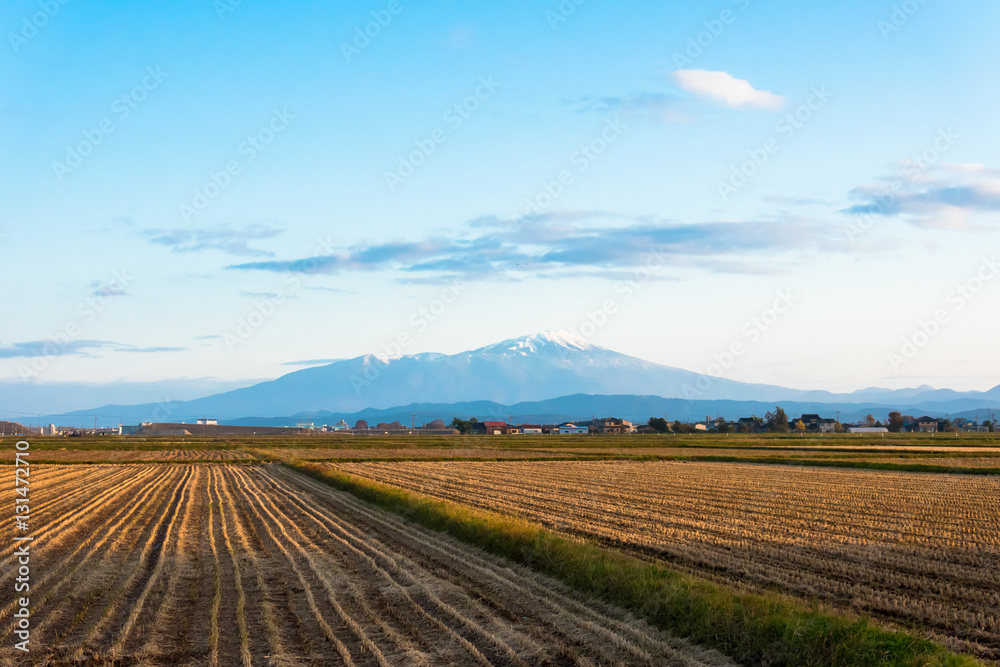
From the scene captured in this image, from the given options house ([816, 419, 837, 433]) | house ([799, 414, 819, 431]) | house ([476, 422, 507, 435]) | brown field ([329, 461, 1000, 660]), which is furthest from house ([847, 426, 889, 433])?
brown field ([329, 461, 1000, 660])

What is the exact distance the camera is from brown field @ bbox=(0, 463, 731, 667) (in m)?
9.08

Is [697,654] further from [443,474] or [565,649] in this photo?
[443,474]

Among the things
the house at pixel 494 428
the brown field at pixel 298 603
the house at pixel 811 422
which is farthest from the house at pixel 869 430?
the brown field at pixel 298 603

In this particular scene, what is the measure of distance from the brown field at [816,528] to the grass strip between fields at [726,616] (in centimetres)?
181

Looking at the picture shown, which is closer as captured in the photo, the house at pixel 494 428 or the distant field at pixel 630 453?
the distant field at pixel 630 453

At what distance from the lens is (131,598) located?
1196cm

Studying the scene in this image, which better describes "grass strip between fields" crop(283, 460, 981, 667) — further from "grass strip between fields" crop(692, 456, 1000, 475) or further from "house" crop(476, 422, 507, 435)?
"house" crop(476, 422, 507, 435)

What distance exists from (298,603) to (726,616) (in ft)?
21.4

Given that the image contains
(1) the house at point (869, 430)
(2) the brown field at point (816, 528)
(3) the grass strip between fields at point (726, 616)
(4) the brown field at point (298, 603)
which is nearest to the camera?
(3) the grass strip between fields at point (726, 616)

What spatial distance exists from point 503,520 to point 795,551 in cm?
660

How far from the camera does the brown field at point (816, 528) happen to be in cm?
1169

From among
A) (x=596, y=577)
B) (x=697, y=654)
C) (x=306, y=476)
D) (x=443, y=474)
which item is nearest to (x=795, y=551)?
(x=596, y=577)

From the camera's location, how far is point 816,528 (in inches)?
750

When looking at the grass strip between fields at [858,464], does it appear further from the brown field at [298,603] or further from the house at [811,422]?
the house at [811,422]
